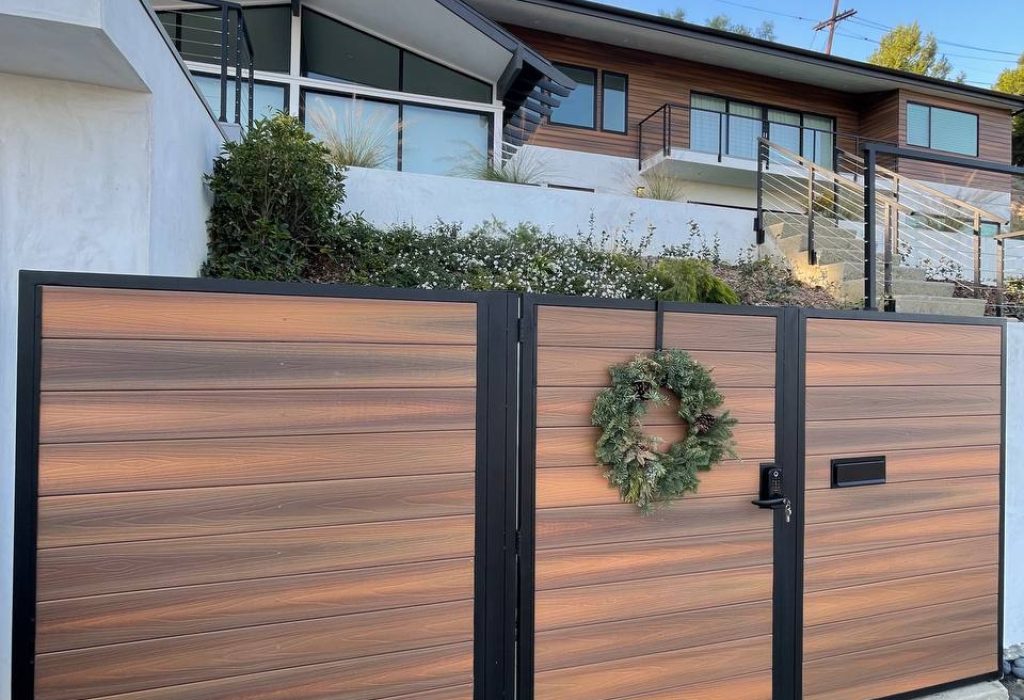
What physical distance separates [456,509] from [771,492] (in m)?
1.39

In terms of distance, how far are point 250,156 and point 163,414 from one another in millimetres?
2917

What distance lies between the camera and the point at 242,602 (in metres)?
1.95

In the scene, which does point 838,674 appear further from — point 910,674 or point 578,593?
point 578,593

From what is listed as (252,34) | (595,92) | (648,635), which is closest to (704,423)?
(648,635)

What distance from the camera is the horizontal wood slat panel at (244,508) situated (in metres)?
1.79

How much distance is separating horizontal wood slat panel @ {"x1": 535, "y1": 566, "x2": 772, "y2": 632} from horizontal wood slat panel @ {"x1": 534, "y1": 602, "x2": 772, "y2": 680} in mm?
29

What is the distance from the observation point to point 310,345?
79.1 inches

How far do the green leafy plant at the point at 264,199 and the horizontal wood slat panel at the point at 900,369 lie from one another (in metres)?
3.53

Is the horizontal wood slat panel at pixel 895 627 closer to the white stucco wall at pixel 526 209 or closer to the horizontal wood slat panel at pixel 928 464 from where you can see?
the horizontal wood slat panel at pixel 928 464

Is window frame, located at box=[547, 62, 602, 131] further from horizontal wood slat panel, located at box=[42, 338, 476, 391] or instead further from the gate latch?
horizontal wood slat panel, located at box=[42, 338, 476, 391]

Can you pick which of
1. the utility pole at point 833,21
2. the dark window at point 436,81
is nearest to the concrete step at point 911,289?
the dark window at point 436,81

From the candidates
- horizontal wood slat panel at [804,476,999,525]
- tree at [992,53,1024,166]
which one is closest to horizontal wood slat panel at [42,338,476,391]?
horizontal wood slat panel at [804,476,999,525]

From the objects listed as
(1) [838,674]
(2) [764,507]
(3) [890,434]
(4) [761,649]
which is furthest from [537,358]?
(1) [838,674]

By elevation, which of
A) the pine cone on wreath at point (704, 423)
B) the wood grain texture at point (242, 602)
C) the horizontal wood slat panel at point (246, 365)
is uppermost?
the horizontal wood slat panel at point (246, 365)
